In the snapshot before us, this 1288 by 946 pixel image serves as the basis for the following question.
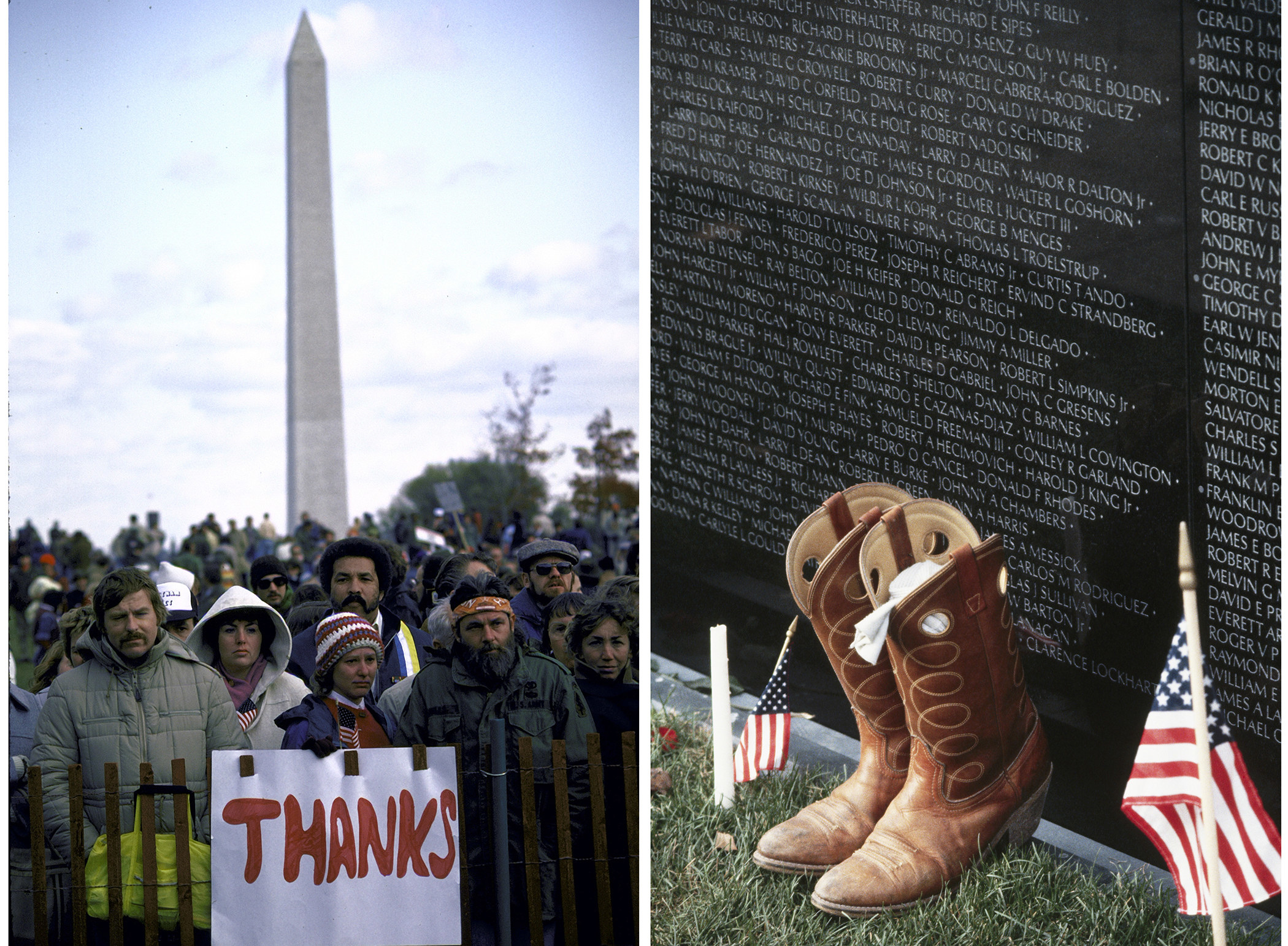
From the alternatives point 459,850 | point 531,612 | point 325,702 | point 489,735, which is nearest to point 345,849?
point 459,850

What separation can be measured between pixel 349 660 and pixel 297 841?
638 mm

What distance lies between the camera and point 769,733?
168 inches

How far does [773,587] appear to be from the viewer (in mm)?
4312

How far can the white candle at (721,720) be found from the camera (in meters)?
4.27

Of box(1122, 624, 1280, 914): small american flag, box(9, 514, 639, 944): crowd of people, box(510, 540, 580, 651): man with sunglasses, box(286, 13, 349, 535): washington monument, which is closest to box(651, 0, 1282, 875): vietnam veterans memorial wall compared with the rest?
box(1122, 624, 1280, 914): small american flag

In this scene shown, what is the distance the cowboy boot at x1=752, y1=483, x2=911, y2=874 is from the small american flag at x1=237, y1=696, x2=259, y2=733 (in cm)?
178

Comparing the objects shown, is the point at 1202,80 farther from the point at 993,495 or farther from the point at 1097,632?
the point at 1097,632

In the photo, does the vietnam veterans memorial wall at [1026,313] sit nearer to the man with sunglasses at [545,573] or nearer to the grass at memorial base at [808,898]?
the grass at memorial base at [808,898]

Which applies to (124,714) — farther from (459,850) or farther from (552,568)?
(552,568)

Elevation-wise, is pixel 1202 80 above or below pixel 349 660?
above

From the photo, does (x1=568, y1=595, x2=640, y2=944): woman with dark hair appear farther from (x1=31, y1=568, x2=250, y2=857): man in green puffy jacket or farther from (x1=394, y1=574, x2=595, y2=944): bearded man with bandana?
(x1=31, y1=568, x2=250, y2=857): man in green puffy jacket

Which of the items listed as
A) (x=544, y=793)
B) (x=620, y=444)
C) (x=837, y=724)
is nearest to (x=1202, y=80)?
(x=837, y=724)

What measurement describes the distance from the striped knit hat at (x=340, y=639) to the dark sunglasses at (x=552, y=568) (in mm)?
1251

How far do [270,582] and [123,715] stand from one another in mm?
1543
